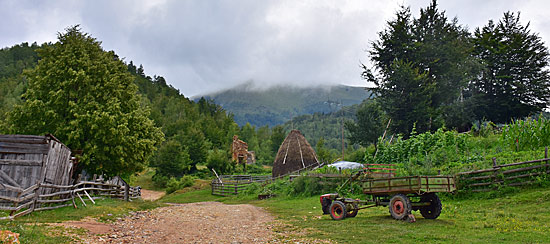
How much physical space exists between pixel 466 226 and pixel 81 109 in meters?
16.7

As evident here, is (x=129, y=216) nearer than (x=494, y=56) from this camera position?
Yes

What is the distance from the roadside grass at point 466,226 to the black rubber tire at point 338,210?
11.1 inches

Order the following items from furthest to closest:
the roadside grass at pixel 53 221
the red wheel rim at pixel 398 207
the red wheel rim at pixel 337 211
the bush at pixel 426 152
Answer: the bush at pixel 426 152, the red wheel rim at pixel 337 211, the red wheel rim at pixel 398 207, the roadside grass at pixel 53 221

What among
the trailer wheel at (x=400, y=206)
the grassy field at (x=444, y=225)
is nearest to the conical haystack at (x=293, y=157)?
the grassy field at (x=444, y=225)

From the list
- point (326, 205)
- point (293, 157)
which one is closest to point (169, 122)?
point (293, 157)

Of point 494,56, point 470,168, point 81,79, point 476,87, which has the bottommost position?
point 470,168

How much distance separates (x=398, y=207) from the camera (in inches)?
438

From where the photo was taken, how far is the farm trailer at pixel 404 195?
1063 centimetres

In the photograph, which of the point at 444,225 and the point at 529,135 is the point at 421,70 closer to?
the point at 529,135

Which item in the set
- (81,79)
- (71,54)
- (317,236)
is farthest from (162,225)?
(71,54)

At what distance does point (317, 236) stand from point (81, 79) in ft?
47.1

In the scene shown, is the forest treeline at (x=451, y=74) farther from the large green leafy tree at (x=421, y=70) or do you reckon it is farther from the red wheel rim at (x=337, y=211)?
the red wheel rim at (x=337, y=211)

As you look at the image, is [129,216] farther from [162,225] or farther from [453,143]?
[453,143]

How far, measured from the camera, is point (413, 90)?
29922mm
